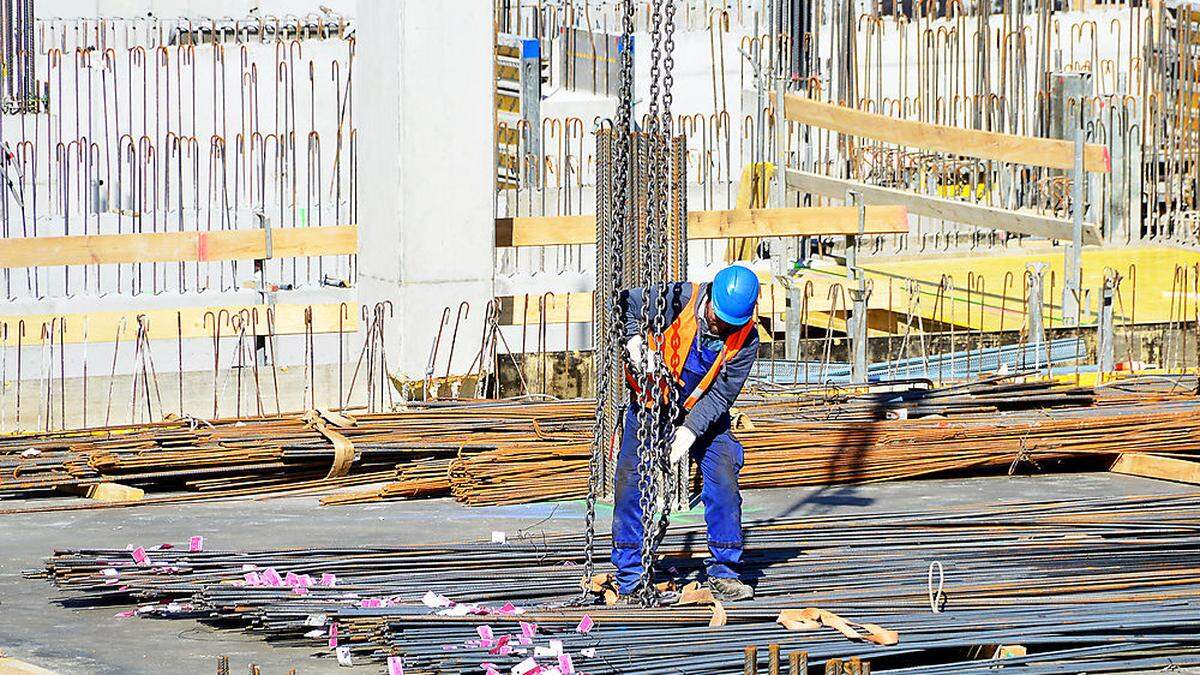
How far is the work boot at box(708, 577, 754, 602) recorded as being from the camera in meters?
7.22

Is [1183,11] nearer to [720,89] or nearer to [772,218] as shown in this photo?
[720,89]

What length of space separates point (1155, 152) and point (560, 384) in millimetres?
10990

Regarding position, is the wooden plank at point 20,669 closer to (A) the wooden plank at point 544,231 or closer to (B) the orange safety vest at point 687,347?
(B) the orange safety vest at point 687,347

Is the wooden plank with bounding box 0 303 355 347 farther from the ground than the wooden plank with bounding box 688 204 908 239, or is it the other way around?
the wooden plank with bounding box 688 204 908 239

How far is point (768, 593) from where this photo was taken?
24.1ft

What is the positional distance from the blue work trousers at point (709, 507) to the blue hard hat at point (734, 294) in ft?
1.74

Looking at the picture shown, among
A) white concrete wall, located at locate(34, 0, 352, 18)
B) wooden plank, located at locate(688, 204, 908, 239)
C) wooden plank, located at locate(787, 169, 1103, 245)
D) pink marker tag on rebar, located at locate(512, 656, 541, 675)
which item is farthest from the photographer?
white concrete wall, located at locate(34, 0, 352, 18)

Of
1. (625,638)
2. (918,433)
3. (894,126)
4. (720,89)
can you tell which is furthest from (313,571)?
(720,89)

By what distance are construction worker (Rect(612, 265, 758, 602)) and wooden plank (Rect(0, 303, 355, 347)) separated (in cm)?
772

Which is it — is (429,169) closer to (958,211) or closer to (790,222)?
(790,222)

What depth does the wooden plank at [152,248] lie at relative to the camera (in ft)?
47.9

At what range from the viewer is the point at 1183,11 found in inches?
948

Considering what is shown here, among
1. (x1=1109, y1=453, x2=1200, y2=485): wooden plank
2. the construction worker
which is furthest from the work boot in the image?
(x1=1109, y1=453, x2=1200, y2=485): wooden plank

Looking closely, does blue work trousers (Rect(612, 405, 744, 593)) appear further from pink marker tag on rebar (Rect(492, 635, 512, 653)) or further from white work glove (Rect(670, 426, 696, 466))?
pink marker tag on rebar (Rect(492, 635, 512, 653))
